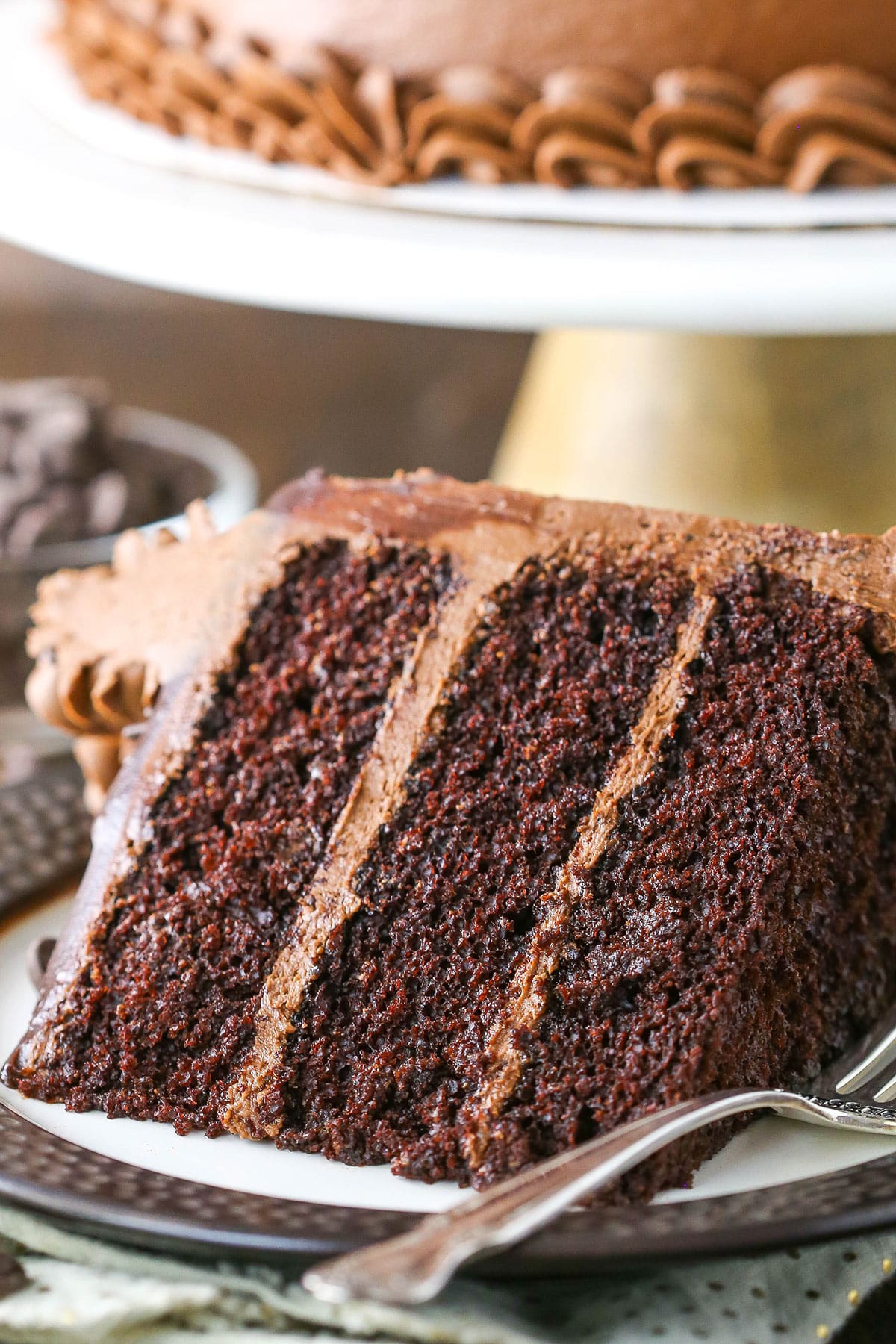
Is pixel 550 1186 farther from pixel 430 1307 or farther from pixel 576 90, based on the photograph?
pixel 576 90

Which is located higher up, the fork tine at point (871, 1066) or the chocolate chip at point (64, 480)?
the chocolate chip at point (64, 480)

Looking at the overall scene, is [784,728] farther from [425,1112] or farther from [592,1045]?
[425,1112]

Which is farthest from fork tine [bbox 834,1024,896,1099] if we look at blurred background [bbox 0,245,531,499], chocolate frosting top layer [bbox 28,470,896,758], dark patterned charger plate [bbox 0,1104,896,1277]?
blurred background [bbox 0,245,531,499]

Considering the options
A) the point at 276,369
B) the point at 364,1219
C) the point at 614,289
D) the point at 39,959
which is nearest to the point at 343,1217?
the point at 364,1219

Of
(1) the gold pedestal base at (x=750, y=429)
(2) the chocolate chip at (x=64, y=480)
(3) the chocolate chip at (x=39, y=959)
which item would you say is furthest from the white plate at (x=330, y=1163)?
(2) the chocolate chip at (x=64, y=480)

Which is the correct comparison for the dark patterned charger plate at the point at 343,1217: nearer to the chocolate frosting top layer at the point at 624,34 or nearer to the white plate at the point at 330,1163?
the white plate at the point at 330,1163
